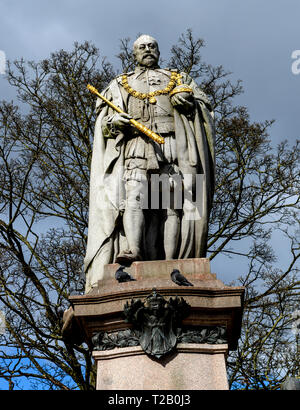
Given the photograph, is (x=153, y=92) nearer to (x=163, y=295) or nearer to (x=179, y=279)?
(x=179, y=279)

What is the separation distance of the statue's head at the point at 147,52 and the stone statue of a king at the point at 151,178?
1.27ft

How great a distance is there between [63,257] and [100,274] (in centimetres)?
759

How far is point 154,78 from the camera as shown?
32.4ft

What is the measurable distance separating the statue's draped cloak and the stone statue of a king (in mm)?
11

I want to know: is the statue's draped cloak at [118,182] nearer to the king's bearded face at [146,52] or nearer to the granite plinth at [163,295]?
the king's bearded face at [146,52]

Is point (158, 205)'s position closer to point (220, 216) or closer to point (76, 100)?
point (220, 216)

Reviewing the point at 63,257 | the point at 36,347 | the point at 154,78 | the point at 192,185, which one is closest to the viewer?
the point at 192,185

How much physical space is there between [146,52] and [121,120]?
1331 mm

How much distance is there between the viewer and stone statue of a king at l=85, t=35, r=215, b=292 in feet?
29.4

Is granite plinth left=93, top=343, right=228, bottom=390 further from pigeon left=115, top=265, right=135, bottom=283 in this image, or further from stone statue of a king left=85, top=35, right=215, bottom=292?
stone statue of a king left=85, top=35, right=215, bottom=292

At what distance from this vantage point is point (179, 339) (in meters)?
7.86

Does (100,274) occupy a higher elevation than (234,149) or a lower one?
lower

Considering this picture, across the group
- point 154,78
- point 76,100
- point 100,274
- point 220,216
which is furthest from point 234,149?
point 100,274

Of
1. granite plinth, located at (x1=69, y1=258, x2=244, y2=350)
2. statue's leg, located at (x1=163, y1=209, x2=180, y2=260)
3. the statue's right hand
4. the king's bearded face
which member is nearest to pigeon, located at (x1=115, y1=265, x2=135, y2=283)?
granite plinth, located at (x1=69, y1=258, x2=244, y2=350)
